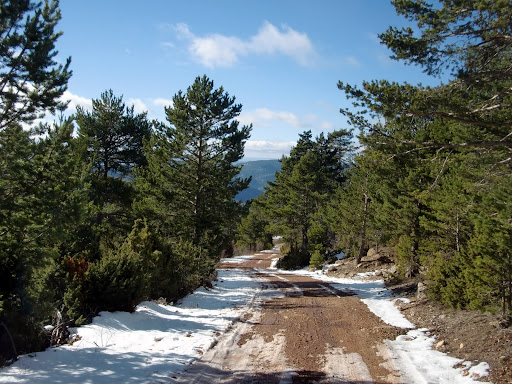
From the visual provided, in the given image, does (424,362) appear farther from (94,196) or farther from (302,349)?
(94,196)

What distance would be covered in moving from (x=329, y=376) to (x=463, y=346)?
10.6 feet

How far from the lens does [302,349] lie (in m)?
7.49

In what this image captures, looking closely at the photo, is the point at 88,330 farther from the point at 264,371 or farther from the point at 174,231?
the point at 174,231

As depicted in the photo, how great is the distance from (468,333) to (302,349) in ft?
12.3

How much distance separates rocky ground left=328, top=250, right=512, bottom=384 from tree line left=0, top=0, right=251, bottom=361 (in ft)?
25.3

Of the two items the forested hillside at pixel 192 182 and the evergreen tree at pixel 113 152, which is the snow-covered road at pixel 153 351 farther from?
the evergreen tree at pixel 113 152

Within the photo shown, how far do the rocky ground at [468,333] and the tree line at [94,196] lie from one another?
25.3 ft

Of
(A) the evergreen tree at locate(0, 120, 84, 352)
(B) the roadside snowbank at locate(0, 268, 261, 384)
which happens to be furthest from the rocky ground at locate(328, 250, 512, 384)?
(A) the evergreen tree at locate(0, 120, 84, 352)

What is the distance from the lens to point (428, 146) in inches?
311

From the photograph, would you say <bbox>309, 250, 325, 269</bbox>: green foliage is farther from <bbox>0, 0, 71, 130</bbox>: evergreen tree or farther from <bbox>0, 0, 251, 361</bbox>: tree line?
<bbox>0, 0, 71, 130</bbox>: evergreen tree

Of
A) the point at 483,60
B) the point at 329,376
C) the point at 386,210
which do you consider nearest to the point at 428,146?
the point at 483,60

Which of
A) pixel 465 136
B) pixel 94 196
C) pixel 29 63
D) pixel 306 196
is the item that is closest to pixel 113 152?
pixel 94 196

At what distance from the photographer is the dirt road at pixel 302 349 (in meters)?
6.02

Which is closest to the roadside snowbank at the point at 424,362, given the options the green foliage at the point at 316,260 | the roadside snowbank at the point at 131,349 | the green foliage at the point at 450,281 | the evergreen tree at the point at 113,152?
the green foliage at the point at 450,281
